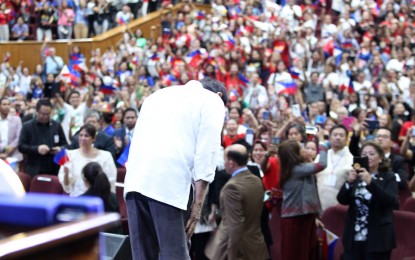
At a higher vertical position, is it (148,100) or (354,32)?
(354,32)

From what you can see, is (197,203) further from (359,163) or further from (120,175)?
(120,175)

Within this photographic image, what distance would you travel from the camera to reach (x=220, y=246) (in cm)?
755

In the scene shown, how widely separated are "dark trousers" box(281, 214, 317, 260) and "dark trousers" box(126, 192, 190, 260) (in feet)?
11.3

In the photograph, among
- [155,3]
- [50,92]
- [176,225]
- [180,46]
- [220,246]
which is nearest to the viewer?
[176,225]

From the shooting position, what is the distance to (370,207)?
6.88 meters

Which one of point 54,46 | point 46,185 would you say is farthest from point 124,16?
point 46,185

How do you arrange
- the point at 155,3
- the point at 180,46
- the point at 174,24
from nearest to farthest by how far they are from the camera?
the point at 180,46 < the point at 174,24 < the point at 155,3

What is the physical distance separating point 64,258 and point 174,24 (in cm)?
1921

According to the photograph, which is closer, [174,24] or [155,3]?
[174,24]

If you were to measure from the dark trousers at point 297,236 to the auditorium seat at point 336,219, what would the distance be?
0.31 metres

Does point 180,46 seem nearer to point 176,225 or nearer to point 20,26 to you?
point 20,26

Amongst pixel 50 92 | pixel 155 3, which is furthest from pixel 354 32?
pixel 50 92

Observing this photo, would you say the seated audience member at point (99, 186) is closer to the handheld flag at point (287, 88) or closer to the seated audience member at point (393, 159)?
the seated audience member at point (393, 159)

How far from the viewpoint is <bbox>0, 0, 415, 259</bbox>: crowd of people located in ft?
24.8
